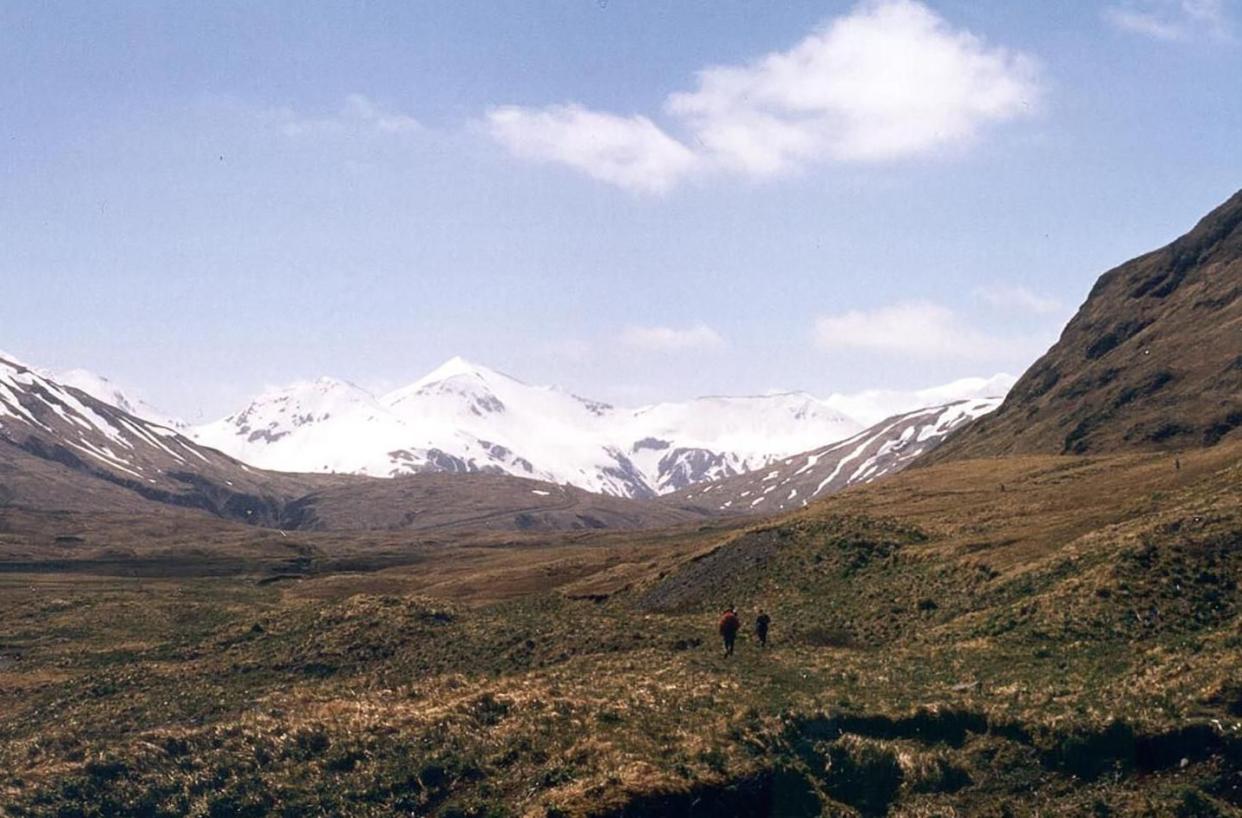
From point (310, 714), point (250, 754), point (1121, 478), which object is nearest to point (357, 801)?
point (250, 754)

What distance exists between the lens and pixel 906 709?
3306 centimetres

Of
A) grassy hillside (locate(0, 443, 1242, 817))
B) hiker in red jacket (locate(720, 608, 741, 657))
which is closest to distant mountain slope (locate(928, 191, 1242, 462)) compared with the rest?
grassy hillside (locate(0, 443, 1242, 817))

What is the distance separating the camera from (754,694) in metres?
36.5

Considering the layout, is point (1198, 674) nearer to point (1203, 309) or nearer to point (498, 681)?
point (498, 681)

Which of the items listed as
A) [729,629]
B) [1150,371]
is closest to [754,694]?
[729,629]

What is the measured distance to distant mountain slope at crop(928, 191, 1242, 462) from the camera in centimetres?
12962

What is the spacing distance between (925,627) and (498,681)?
20497 millimetres

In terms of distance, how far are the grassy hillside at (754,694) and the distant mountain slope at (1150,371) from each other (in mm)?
63160

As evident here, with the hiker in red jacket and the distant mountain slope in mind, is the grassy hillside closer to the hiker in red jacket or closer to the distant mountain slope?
the hiker in red jacket

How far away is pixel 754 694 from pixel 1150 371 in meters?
134

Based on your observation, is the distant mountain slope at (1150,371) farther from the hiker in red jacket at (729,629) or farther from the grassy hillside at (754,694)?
the hiker in red jacket at (729,629)

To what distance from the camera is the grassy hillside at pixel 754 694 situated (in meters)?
29.2

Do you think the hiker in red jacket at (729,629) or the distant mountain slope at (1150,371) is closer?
the hiker in red jacket at (729,629)

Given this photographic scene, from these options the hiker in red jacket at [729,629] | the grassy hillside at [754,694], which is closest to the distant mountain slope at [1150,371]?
the grassy hillside at [754,694]
